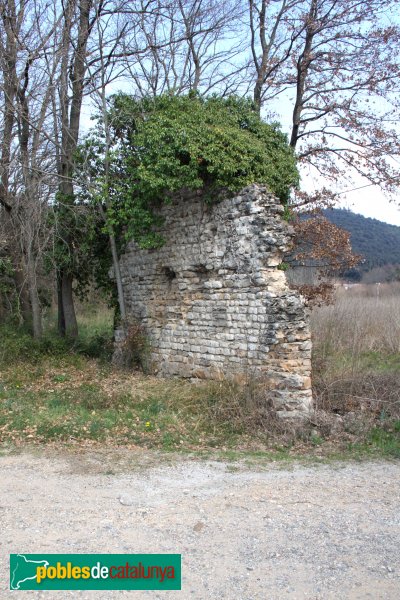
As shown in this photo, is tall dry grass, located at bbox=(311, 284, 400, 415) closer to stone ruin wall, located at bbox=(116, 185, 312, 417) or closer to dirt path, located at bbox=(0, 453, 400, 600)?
stone ruin wall, located at bbox=(116, 185, 312, 417)

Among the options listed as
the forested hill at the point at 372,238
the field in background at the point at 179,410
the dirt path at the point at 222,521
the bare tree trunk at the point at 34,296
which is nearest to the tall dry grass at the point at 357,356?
the field in background at the point at 179,410

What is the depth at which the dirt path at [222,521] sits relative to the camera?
12.7 ft

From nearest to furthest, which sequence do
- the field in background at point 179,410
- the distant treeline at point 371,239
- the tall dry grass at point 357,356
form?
the field in background at point 179,410 < the tall dry grass at point 357,356 < the distant treeline at point 371,239

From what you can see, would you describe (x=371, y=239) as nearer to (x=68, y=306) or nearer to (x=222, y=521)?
(x=68, y=306)

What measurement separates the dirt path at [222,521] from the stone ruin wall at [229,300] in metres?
2.26

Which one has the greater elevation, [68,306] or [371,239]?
[371,239]

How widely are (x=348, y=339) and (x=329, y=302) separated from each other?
1.37m

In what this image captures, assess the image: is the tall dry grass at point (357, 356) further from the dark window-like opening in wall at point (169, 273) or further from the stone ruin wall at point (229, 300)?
the dark window-like opening in wall at point (169, 273)

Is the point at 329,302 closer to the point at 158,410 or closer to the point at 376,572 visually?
the point at 158,410

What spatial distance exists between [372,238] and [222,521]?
46.7 m

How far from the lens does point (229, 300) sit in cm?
926

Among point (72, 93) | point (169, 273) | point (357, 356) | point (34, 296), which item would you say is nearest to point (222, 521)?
point (169, 273)

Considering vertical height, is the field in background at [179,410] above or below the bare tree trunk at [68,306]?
below

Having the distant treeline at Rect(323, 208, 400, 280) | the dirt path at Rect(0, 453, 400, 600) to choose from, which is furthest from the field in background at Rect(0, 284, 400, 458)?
the distant treeline at Rect(323, 208, 400, 280)
